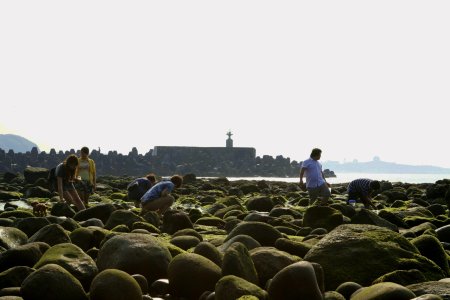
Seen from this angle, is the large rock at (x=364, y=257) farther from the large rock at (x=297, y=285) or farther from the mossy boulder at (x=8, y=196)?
the mossy boulder at (x=8, y=196)

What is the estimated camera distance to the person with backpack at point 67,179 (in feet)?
38.4

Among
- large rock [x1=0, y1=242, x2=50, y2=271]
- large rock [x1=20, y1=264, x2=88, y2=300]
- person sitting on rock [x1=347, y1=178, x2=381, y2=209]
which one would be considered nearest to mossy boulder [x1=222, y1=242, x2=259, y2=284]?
large rock [x1=20, y1=264, x2=88, y2=300]

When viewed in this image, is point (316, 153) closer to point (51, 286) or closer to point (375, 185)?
point (375, 185)

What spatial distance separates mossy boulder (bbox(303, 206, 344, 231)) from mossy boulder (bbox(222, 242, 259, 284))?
3870mm

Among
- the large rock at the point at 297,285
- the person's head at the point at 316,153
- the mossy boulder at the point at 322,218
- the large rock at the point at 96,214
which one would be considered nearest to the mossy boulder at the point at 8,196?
the large rock at the point at 96,214

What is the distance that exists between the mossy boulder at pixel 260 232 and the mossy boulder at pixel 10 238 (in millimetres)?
2538

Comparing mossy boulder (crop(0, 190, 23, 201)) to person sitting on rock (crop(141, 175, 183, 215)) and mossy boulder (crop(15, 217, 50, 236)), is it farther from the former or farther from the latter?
mossy boulder (crop(15, 217, 50, 236))

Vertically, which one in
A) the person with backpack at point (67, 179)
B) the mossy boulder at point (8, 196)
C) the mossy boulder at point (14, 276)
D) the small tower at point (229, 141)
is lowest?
the mossy boulder at point (8, 196)

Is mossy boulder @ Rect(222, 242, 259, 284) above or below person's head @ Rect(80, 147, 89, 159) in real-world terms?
below

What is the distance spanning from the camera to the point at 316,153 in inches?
503

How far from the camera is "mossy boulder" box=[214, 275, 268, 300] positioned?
4180 millimetres

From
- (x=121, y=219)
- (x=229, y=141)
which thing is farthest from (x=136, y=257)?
(x=229, y=141)

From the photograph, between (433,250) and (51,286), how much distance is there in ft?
12.5

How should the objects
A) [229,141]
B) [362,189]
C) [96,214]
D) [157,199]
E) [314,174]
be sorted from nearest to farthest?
[96,214]
[157,199]
[314,174]
[362,189]
[229,141]
